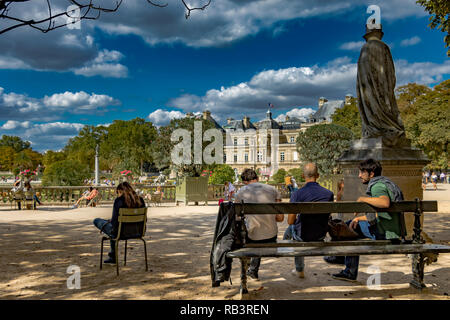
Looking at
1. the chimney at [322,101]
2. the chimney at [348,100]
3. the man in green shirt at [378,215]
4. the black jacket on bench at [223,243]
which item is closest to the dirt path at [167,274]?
the black jacket on bench at [223,243]

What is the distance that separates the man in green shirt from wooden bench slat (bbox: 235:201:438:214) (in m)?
0.09

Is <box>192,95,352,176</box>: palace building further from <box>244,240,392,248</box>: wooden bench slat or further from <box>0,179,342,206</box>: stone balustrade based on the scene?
<box>244,240,392,248</box>: wooden bench slat

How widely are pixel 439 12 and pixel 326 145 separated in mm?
26211

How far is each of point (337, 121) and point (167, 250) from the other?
4605cm

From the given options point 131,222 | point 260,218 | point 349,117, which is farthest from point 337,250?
point 349,117

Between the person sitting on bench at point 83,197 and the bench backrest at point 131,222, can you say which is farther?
the person sitting on bench at point 83,197

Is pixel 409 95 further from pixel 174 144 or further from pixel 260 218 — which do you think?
pixel 260 218

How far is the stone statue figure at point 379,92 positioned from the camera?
695 cm

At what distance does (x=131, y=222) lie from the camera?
543 centimetres

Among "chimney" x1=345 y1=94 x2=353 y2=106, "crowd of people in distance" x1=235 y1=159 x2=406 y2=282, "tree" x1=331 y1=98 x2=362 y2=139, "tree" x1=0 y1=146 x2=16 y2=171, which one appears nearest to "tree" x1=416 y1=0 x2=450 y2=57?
"crowd of people in distance" x1=235 y1=159 x2=406 y2=282

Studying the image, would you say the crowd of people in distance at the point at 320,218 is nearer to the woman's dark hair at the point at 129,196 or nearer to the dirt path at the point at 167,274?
the dirt path at the point at 167,274

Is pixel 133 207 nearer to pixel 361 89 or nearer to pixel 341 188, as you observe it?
pixel 341 188

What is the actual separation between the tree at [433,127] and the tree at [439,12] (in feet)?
90.9
